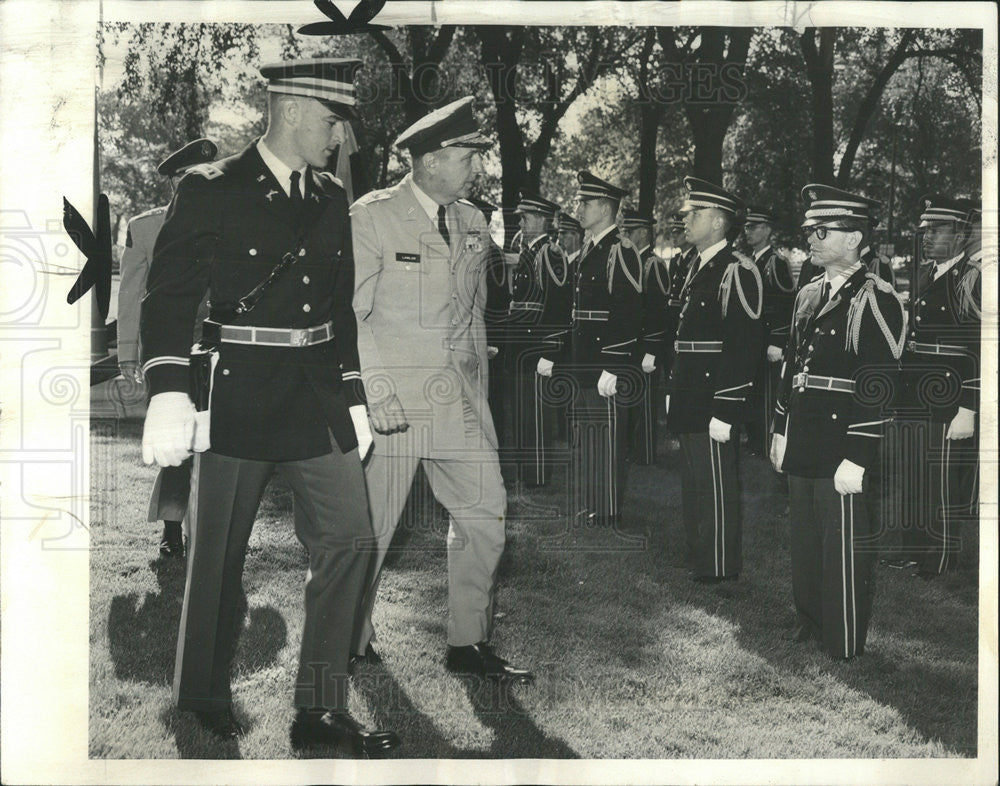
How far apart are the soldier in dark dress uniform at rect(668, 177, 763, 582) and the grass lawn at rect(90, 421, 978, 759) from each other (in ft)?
1.71

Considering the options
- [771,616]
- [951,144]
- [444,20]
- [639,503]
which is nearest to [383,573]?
[639,503]

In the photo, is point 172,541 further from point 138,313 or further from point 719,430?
point 719,430

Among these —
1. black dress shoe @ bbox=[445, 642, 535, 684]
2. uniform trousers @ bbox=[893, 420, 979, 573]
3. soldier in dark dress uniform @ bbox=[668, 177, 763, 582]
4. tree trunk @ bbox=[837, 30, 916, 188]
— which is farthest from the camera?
soldier in dark dress uniform @ bbox=[668, 177, 763, 582]

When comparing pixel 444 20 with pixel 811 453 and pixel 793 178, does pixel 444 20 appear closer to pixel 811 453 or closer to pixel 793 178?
pixel 793 178

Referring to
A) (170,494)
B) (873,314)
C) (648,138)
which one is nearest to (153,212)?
(170,494)

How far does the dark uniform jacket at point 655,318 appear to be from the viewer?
5285 millimetres

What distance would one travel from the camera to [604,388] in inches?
204

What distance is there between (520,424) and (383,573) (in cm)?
92

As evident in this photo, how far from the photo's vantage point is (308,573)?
4.05m

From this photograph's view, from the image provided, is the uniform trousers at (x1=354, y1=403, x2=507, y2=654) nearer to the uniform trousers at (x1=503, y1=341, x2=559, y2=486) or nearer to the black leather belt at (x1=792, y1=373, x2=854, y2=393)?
the uniform trousers at (x1=503, y1=341, x2=559, y2=486)

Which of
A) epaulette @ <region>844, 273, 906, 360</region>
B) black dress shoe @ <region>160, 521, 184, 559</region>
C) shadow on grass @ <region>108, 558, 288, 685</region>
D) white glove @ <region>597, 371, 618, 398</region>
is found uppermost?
epaulette @ <region>844, 273, 906, 360</region>

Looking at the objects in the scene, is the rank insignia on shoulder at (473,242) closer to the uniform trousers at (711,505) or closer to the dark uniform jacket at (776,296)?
the dark uniform jacket at (776,296)

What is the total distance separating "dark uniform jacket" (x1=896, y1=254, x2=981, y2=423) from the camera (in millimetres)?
4793

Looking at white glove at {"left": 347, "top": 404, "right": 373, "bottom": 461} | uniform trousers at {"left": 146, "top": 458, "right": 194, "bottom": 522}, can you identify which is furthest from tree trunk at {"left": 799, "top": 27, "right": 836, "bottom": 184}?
uniform trousers at {"left": 146, "top": 458, "right": 194, "bottom": 522}
